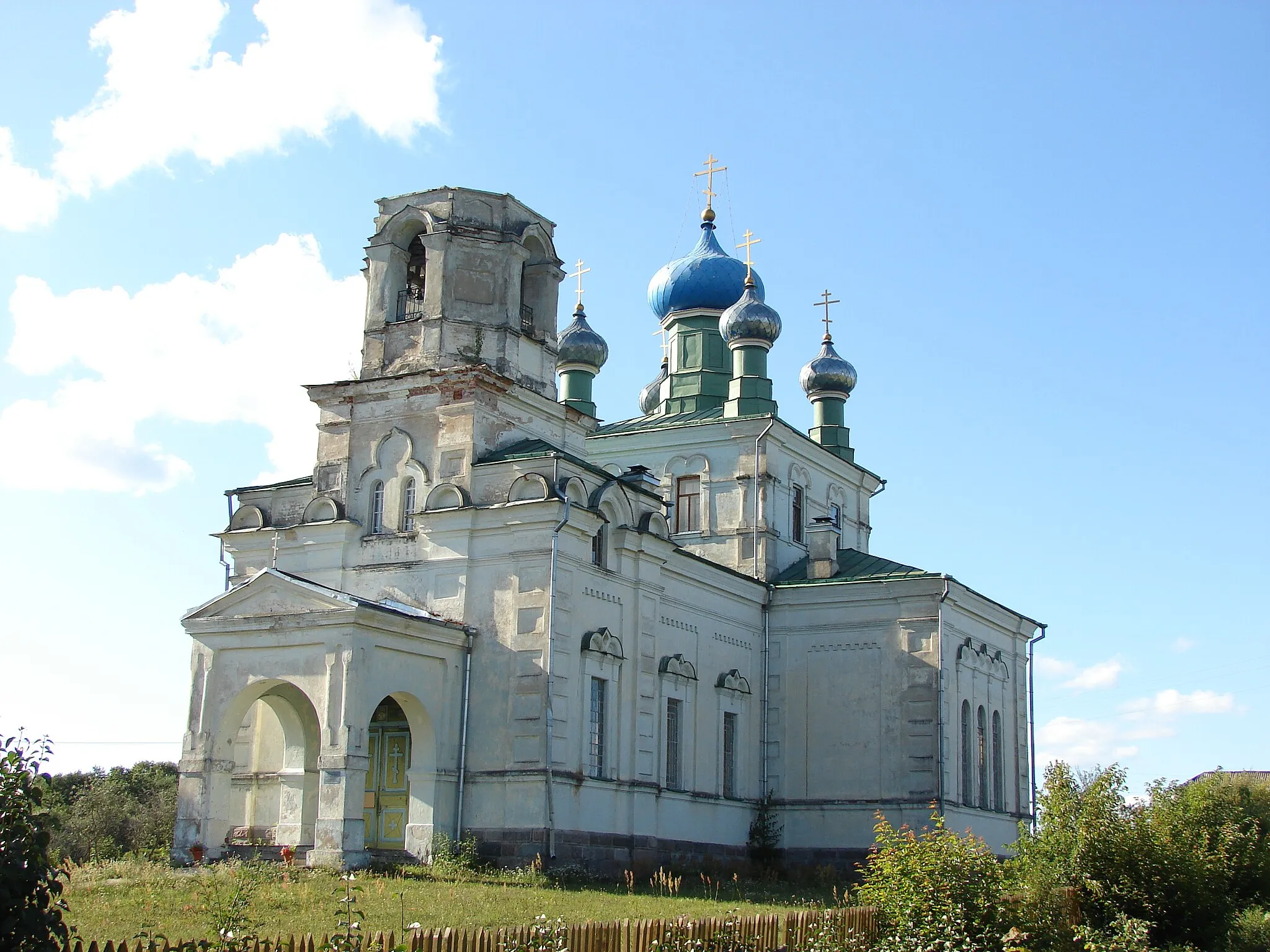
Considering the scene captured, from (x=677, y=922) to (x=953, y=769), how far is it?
1346 cm

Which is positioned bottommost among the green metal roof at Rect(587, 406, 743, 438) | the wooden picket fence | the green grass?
the green grass

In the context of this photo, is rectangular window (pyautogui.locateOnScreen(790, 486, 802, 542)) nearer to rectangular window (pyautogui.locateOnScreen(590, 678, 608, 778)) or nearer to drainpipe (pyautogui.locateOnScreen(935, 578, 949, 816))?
drainpipe (pyautogui.locateOnScreen(935, 578, 949, 816))

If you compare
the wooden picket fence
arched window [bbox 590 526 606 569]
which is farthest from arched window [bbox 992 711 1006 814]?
the wooden picket fence

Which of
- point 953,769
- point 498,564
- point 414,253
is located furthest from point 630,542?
point 953,769

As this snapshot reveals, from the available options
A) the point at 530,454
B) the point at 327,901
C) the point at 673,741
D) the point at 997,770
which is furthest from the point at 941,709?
the point at 327,901

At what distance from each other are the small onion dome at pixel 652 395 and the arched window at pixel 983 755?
9496mm

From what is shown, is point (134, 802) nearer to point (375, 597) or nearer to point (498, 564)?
point (375, 597)

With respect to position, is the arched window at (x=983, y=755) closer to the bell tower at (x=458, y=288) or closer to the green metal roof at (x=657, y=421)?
the green metal roof at (x=657, y=421)

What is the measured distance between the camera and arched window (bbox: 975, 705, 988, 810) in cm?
2416

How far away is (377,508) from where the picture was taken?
1947cm

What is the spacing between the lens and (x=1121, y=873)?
47.1 ft

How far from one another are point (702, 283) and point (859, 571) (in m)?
7.18

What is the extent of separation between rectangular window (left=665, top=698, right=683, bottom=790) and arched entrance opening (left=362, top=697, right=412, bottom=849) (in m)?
4.13

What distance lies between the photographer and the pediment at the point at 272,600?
1648cm
